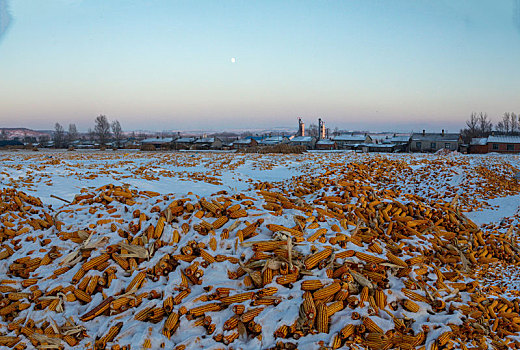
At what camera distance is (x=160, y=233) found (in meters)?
5.40

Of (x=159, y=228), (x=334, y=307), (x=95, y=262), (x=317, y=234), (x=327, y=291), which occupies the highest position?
(x=159, y=228)

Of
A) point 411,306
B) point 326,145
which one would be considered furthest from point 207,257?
point 326,145

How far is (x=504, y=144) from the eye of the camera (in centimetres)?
4891

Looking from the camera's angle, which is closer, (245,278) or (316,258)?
(245,278)

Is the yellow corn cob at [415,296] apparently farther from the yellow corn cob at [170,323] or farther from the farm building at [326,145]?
the farm building at [326,145]

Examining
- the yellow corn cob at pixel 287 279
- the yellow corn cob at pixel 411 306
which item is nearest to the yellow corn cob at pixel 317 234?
the yellow corn cob at pixel 287 279

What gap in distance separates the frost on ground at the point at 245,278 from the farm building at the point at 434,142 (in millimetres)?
58001

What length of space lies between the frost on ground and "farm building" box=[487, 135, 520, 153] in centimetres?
5346

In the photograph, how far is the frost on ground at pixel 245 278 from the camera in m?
3.84

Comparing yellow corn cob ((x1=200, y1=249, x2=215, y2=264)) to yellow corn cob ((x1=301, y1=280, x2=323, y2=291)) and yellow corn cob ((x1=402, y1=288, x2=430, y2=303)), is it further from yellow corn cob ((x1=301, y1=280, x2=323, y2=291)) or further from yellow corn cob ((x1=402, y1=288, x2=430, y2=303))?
→ yellow corn cob ((x1=402, y1=288, x2=430, y2=303))

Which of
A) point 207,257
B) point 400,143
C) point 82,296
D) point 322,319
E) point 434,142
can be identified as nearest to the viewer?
point 322,319

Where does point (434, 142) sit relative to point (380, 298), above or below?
above

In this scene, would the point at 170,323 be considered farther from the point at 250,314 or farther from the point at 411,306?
the point at 411,306

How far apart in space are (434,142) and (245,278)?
64176 mm
